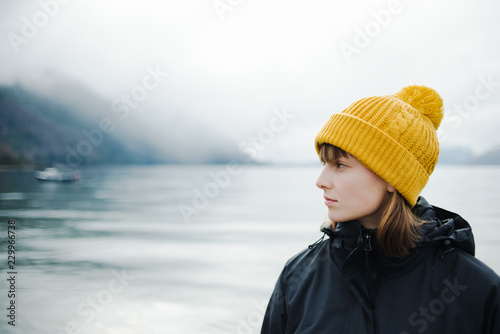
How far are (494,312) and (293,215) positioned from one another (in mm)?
26741

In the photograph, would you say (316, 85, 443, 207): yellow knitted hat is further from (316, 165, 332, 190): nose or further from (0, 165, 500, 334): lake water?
(0, 165, 500, 334): lake water

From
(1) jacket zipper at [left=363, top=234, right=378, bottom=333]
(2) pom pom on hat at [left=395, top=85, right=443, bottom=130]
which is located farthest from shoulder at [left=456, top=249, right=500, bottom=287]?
(2) pom pom on hat at [left=395, top=85, right=443, bottom=130]

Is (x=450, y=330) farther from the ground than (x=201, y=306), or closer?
farther from the ground

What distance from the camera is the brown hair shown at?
169 centimetres

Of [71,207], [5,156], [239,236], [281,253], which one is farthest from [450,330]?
[5,156]

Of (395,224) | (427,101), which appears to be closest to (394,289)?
(395,224)

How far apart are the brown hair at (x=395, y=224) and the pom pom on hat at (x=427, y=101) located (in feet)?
1.28

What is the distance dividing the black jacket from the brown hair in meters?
0.03

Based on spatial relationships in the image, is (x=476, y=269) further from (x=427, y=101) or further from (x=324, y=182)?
(x=427, y=101)

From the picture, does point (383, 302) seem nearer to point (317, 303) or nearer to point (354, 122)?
point (317, 303)

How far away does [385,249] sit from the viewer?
1.71 metres

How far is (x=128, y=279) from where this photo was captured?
1089 centimetres

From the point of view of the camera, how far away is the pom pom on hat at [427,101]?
6.44ft

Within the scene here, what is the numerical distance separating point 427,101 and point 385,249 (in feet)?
2.31
